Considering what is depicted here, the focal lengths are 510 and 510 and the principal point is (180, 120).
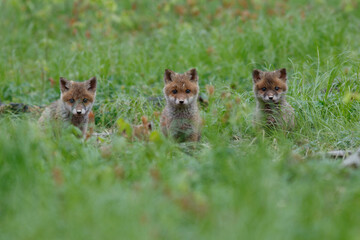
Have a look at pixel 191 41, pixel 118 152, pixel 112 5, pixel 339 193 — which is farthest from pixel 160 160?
pixel 112 5

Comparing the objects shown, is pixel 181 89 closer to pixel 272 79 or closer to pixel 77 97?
pixel 272 79

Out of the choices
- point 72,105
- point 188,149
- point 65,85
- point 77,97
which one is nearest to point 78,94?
point 77,97

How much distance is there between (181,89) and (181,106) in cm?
24

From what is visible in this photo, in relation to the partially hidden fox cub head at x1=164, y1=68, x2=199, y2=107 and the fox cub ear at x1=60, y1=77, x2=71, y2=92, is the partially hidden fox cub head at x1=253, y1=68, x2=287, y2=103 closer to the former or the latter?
the partially hidden fox cub head at x1=164, y1=68, x2=199, y2=107

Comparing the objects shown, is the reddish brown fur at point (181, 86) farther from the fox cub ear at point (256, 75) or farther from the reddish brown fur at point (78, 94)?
the reddish brown fur at point (78, 94)

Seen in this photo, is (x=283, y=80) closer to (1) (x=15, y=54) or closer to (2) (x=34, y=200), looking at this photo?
(2) (x=34, y=200)

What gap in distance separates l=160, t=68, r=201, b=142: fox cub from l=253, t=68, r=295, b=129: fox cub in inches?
36.5

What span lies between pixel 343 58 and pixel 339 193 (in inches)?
196

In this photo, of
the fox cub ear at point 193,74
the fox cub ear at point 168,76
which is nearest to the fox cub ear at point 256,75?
the fox cub ear at point 193,74

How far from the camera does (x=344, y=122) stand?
6.87 metres

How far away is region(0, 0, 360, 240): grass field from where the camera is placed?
3520 millimetres

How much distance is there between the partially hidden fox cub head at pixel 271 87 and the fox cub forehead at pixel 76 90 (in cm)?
244

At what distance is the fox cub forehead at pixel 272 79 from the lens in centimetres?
732

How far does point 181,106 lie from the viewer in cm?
706
